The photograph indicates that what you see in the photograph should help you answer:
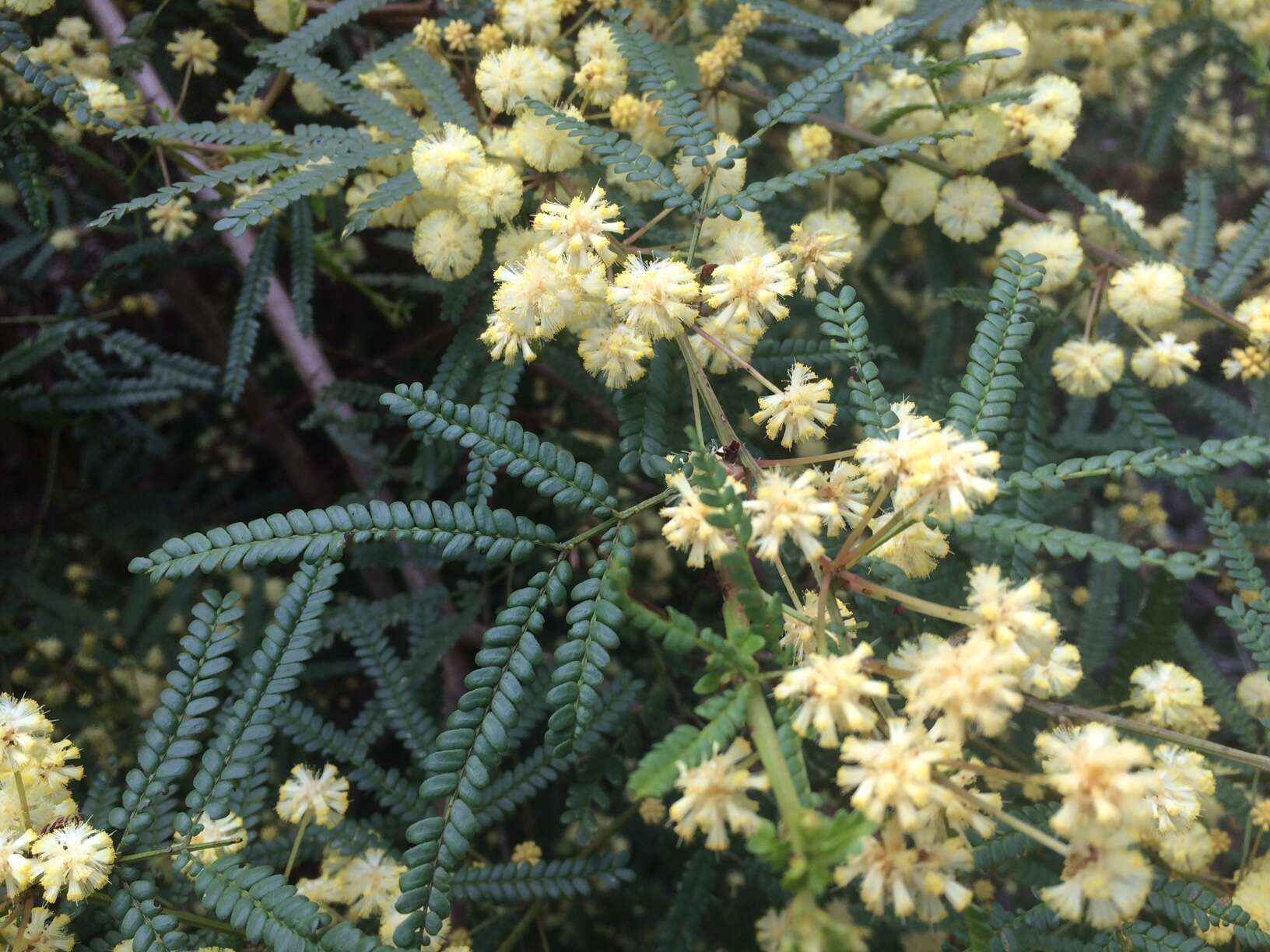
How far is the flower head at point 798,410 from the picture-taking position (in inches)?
52.8

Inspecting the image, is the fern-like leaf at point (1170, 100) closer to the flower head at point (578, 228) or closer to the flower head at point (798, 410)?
the flower head at point (798, 410)

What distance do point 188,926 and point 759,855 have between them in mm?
1050

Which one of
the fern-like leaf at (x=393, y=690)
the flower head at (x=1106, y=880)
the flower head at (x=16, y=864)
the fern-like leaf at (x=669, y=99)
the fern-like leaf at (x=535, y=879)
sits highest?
the fern-like leaf at (x=669, y=99)

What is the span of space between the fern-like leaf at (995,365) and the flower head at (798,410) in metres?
0.19

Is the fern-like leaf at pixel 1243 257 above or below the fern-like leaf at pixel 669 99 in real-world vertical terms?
below

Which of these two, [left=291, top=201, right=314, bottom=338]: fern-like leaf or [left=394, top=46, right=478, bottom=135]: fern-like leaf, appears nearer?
[left=394, top=46, right=478, bottom=135]: fern-like leaf

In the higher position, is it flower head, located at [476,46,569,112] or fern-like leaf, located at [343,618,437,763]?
flower head, located at [476,46,569,112]

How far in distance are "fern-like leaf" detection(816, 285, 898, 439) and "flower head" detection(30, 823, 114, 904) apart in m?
1.24

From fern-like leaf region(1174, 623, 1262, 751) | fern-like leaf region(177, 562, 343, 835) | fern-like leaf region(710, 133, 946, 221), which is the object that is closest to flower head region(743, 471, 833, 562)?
fern-like leaf region(710, 133, 946, 221)

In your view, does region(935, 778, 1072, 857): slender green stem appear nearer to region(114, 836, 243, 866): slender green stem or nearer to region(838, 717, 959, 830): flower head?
region(838, 717, 959, 830): flower head

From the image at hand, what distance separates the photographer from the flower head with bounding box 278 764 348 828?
5.39ft

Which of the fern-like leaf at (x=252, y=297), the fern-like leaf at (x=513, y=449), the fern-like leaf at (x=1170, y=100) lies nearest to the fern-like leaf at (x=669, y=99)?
the fern-like leaf at (x=513, y=449)

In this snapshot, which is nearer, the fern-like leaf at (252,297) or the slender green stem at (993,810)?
the slender green stem at (993,810)

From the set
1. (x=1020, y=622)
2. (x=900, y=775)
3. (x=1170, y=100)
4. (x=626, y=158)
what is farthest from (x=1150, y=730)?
(x=1170, y=100)
